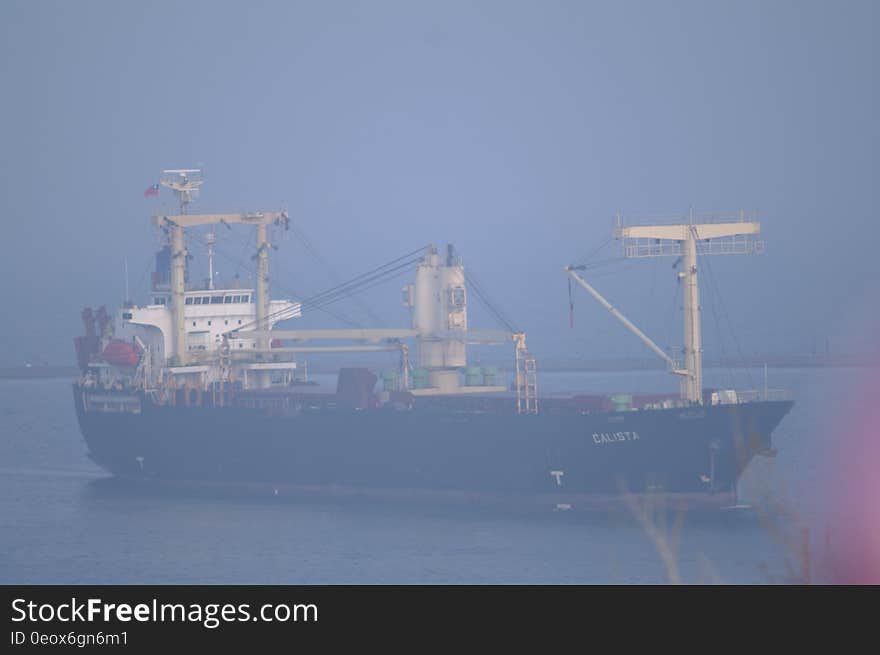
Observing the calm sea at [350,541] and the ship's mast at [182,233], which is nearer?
the calm sea at [350,541]

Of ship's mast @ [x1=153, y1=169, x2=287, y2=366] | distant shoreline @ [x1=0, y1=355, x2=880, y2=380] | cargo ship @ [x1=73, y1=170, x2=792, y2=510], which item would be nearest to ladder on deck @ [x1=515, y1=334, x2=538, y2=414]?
cargo ship @ [x1=73, y1=170, x2=792, y2=510]

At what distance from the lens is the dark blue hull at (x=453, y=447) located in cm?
3353

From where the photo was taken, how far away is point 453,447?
3588 cm

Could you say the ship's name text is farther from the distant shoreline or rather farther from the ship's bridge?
the distant shoreline

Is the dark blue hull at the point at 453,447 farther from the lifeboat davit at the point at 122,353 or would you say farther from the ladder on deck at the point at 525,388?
the lifeboat davit at the point at 122,353

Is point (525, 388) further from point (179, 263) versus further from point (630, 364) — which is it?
point (630, 364)

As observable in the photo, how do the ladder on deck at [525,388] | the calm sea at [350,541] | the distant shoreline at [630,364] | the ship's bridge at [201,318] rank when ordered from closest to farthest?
the calm sea at [350,541] → the ladder on deck at [525,388] → the ship's bridge at [201,318] → the distant shoreline at [630,364]

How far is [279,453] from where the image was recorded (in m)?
39.2

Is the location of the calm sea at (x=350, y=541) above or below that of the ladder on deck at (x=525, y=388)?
below

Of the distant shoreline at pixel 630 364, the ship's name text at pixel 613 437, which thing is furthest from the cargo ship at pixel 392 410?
the distant shoreline at pixel 630 364

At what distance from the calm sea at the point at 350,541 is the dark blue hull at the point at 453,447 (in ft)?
3.41

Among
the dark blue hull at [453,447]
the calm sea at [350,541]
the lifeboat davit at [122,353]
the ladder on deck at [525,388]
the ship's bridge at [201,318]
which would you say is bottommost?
the calm sea at [350,541]

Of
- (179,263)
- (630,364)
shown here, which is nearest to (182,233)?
(179,263)
